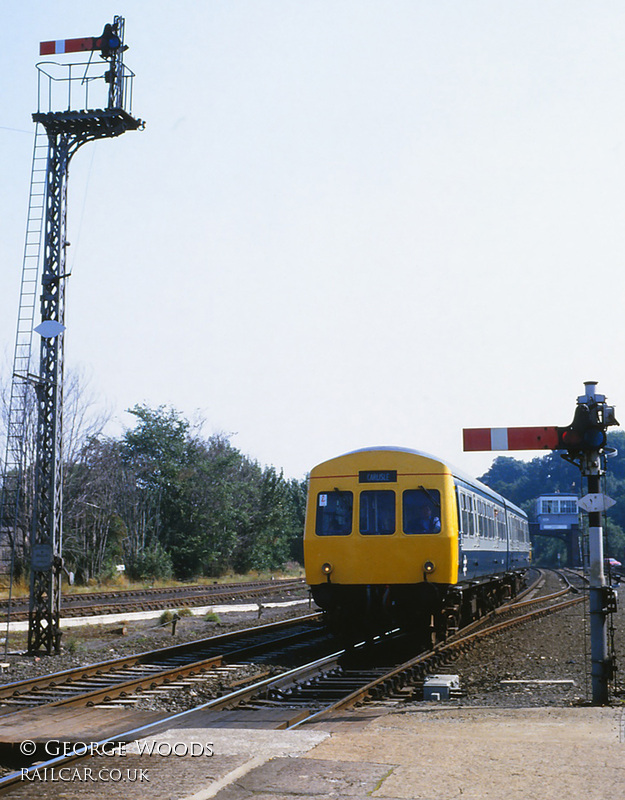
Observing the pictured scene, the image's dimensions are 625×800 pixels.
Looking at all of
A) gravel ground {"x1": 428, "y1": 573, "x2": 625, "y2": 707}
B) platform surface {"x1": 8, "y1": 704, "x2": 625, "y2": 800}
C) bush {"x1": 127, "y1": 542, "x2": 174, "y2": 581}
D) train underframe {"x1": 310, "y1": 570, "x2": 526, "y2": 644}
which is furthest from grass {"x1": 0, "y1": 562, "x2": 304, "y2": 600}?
platform surface {"x1": 8, "y1": 704, "x2": 625, "y2": 800}

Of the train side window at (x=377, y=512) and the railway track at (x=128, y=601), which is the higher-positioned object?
the train side window at (x=377, y=512)

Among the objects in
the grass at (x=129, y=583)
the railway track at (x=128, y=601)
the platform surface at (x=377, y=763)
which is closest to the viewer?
the platform surface at (x=377, y=763)

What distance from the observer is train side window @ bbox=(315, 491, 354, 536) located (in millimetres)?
13320

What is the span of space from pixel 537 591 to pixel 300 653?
20.3 meters

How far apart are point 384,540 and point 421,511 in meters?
0.69

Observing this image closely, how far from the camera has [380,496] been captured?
13.3 metres

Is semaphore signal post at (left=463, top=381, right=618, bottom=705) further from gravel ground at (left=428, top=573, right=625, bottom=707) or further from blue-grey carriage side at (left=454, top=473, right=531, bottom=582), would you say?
blue-grey carriage side at (left=454, top=473, right=531, bottom=582)

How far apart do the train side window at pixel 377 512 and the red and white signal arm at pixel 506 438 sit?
412 centimetres

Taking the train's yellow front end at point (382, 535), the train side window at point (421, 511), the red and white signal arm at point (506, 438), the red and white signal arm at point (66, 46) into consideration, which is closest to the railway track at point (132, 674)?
the train's yellow front end at point (382, 535)

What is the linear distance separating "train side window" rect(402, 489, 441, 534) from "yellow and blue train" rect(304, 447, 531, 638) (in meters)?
0.01

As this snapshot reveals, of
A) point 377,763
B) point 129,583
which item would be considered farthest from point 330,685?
point 129,583

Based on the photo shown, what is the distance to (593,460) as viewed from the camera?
29.0ft

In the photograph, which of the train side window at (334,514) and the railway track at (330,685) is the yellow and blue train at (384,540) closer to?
the train side window at (334,514)

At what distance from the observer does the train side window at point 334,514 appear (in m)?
13.3
